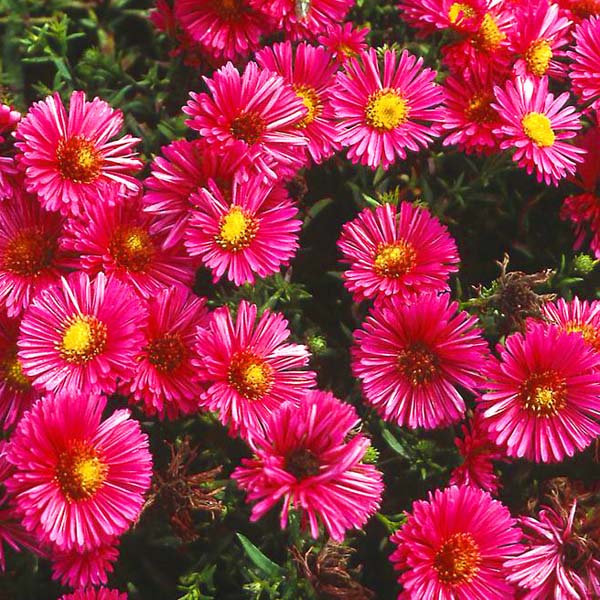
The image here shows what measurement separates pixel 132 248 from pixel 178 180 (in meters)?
0.13

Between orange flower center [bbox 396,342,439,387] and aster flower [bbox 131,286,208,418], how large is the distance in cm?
32

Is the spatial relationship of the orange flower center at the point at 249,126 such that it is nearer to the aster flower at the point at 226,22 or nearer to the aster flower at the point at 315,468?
the aster flower at the point at 226,22

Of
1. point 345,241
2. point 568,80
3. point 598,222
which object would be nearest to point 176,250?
point 345,241

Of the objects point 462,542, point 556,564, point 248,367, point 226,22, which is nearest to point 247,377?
point 248,367

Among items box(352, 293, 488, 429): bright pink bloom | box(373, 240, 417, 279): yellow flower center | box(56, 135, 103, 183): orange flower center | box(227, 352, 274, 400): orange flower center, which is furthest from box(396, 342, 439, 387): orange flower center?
box(56, 135, 103, 183): orange flower center

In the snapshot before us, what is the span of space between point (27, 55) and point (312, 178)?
653 mm

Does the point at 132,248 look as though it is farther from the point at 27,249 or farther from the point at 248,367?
the point at 248,367

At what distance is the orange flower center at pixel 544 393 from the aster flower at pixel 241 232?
0.42 meters

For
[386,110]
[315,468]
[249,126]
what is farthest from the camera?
[386,110]

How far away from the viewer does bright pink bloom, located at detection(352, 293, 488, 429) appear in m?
1.22

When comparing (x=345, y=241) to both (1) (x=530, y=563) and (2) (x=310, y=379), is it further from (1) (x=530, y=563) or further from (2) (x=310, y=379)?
(1) (x=530, y=563)

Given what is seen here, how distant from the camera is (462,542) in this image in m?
1.15

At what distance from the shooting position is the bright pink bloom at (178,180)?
1.24 metres

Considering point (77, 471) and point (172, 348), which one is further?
point (172, 348)
